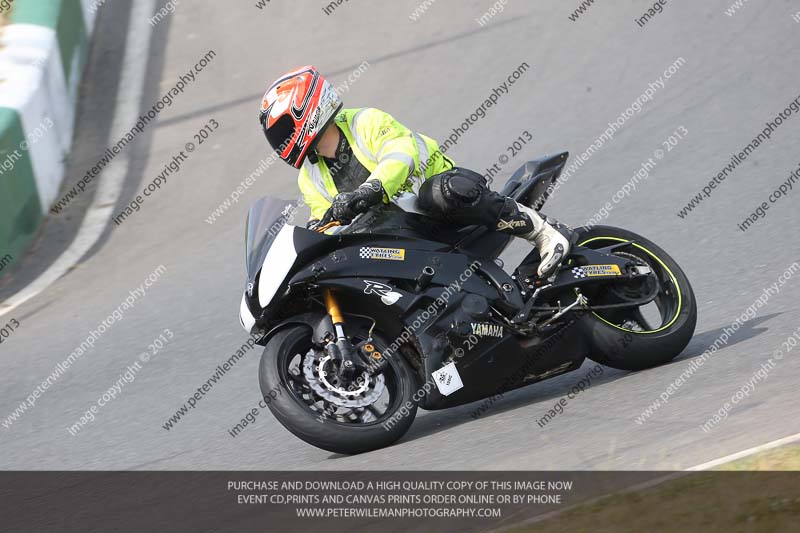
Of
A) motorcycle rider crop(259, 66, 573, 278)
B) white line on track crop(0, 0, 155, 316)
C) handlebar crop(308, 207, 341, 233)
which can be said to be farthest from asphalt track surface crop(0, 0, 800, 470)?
handlebar crop(308, 207, 341, 233)

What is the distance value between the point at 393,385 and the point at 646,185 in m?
4.65

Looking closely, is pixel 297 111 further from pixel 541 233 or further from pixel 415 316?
pixel 541 233

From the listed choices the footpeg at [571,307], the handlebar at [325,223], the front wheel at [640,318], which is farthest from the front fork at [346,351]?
the front wheel at [640,318]

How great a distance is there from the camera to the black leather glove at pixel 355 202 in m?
5.09

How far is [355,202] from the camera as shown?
5102 mm

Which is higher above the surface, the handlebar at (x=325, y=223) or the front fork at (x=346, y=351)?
the handlebar at (x=325, y=223)

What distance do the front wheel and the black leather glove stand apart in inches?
53.6

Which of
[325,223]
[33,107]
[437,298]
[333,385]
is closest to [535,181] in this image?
[437,298]

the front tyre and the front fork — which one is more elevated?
the front fork

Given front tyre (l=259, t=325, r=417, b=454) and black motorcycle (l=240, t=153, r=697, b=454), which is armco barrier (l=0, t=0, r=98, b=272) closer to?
black motorcycle (l=240, t=153, r=697, b=454)

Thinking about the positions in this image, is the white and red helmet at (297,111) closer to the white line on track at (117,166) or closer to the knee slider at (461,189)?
the knee slider at (461,189)

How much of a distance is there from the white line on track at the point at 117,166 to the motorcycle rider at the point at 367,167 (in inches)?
158

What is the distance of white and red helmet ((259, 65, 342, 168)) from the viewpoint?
17.5 feet

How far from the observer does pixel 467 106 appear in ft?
37.2
